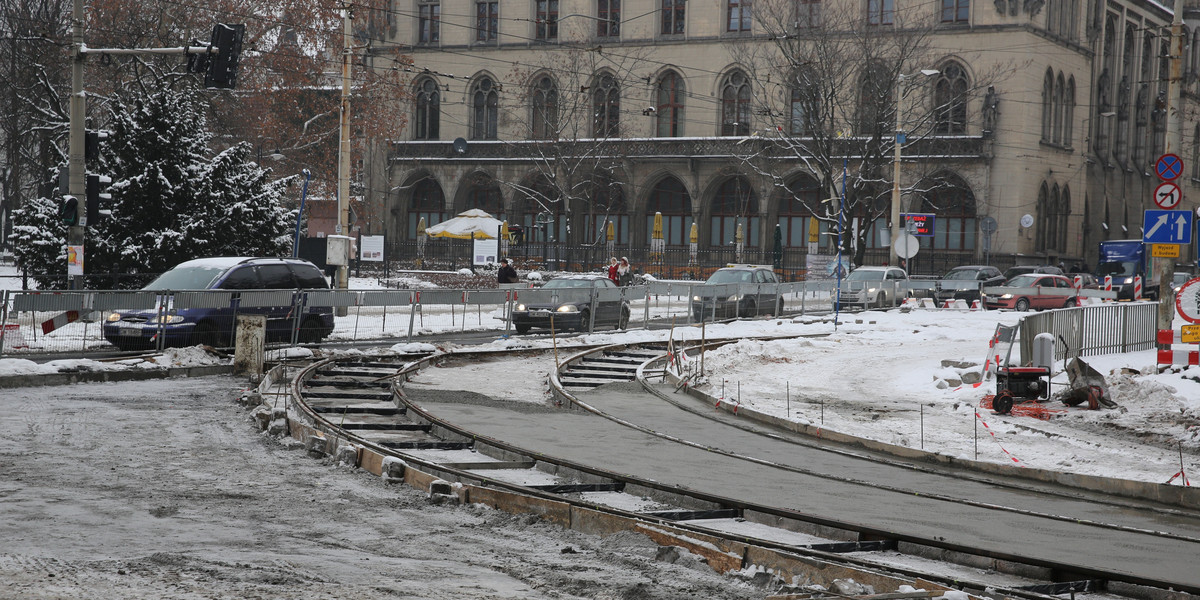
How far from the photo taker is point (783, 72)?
2291 inches

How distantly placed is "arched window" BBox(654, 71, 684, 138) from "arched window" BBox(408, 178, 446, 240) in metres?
13.9

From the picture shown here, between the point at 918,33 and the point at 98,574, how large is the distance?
5055 centimetres

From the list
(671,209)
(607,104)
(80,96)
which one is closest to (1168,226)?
(80,96)

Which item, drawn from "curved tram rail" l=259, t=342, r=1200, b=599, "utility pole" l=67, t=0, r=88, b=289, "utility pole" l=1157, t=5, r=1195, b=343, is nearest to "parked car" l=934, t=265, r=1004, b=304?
"utility pole" l=1157, t=5, r=1195, b=343

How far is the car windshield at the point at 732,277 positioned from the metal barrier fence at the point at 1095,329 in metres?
16.5

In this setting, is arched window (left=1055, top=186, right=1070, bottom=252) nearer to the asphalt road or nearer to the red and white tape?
the red and white tape

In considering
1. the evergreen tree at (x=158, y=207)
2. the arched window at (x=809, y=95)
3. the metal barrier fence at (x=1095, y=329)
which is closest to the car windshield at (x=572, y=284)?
the evergreen tree at (x=158, y=207)

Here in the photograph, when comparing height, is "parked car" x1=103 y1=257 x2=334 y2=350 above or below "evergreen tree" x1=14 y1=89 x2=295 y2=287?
below

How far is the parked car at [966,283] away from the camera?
45312 mm

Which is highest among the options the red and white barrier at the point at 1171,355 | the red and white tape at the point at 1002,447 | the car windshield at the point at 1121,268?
the car windshield at the point at 1121,268

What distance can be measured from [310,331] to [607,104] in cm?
4296

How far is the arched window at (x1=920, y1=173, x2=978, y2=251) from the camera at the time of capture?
60.6 meters

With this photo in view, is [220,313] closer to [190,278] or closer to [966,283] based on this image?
[190,278]

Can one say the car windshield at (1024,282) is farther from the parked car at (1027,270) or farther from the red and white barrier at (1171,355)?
the red and white barrier at (1171,355)
